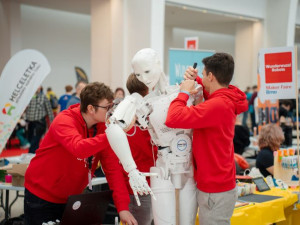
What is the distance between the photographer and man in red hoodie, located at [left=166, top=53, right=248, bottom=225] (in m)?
2.01

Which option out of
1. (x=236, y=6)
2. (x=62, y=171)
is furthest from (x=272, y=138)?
(x=236, y=6)

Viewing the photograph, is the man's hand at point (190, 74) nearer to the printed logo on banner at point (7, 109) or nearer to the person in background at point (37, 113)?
the printed logo on banner at point (7, 109)

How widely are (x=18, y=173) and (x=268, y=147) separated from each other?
7.80 ft

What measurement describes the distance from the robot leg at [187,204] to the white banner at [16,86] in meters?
2.26

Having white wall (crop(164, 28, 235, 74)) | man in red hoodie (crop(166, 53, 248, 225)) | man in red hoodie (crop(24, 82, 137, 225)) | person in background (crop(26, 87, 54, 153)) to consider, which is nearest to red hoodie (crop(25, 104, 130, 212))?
man in red hoodie (crop(24, 82, 137, 225))

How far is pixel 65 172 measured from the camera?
88.1 inches

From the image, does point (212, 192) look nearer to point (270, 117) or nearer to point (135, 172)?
point (135, 172)

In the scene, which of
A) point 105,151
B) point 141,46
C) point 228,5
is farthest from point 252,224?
point 228,5

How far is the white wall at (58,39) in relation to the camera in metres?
13.5

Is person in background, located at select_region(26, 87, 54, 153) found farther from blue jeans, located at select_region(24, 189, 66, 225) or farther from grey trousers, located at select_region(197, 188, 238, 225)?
grey trousers, located at select_region(197, 188, 238, 225)

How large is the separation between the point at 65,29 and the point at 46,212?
1275 centimetres

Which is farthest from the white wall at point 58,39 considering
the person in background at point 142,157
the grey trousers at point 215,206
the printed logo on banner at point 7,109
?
the grey trousers at point 215,206

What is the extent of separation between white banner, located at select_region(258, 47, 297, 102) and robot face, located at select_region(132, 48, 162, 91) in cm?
260

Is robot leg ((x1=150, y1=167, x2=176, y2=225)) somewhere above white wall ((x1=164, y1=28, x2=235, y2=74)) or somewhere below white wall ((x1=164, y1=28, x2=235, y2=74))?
below
